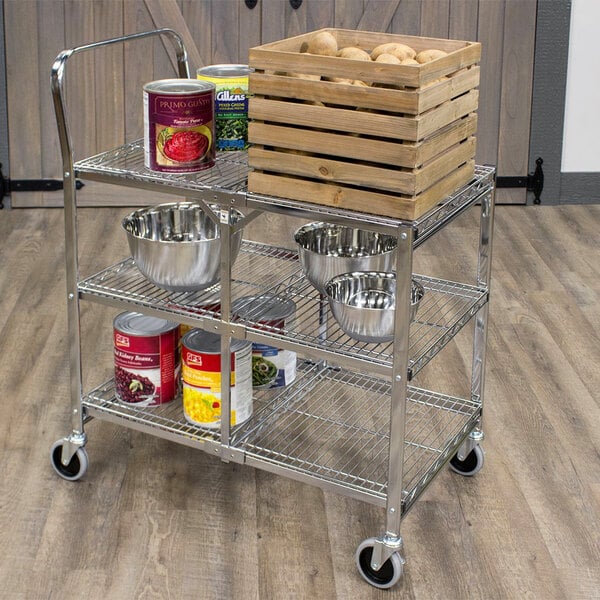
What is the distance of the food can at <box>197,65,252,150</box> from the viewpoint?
2453mm

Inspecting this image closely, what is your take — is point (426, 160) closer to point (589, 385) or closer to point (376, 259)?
point (376, 259)

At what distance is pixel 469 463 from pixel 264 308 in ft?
2.09

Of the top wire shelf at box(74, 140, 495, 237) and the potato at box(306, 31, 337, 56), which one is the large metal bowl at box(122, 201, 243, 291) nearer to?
the top wire shelf at box(74, 140, 495, 237)

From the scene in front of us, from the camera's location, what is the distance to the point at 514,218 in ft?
15.0

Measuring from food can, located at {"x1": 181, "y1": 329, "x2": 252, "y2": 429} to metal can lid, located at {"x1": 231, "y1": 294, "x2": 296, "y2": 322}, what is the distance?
3.3 inches

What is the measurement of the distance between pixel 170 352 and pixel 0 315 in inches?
46.4

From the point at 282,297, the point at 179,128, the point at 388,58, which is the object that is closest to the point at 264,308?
the point at 282,297

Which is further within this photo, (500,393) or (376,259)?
(500,393)

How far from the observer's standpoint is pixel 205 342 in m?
2.61

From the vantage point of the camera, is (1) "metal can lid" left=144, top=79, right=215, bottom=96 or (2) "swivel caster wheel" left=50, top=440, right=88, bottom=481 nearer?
(1) "metal can lid" left=144, top=79, right=215, bottom=96

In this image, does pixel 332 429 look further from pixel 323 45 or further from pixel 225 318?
pixel 323 45

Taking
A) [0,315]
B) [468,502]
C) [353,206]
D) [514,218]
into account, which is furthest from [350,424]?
[514,218]

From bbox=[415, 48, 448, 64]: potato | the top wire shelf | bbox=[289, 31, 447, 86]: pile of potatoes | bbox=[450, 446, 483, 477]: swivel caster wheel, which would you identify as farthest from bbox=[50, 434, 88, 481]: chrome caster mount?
bbox=[415, 48, 448, 64]: potato

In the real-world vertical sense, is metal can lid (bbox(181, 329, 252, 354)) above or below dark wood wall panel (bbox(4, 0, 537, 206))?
below
